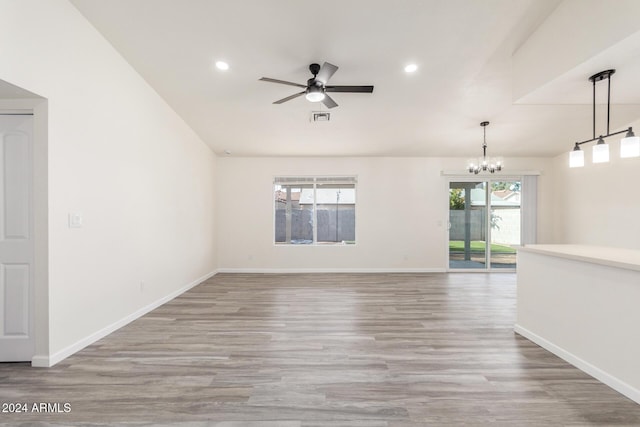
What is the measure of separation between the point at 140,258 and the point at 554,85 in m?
5.03

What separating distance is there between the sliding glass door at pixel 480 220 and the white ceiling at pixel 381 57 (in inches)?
68.2

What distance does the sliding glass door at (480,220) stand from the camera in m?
6.34

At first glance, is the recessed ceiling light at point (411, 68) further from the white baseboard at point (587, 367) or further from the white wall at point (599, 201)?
the white wall at point (599, 201)

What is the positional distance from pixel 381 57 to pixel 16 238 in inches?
155

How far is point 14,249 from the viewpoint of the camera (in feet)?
7.81

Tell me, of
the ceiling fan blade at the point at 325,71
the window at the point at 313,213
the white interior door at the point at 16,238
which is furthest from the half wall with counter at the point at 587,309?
the white interior door at the point at 16,238

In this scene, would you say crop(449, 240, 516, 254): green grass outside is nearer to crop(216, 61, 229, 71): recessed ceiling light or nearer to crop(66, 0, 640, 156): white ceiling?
crop(66, 0, 640, 156): white ceiling

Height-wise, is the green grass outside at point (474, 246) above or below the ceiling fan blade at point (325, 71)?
below

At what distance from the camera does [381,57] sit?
3.22 m

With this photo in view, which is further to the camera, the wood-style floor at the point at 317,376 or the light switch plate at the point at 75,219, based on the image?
the light switch plate at the point at 75,219

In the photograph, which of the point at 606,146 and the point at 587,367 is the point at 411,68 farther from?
the point at 587,367

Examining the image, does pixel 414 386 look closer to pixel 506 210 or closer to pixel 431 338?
pixel 431 338

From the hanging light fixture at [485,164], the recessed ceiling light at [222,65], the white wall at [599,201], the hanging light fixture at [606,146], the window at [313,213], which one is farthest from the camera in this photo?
the window at [313,213]

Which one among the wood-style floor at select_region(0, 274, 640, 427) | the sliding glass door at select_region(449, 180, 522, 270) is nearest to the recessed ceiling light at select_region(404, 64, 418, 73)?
the wood-style floor at select_region(0, 274, 640, 427)
